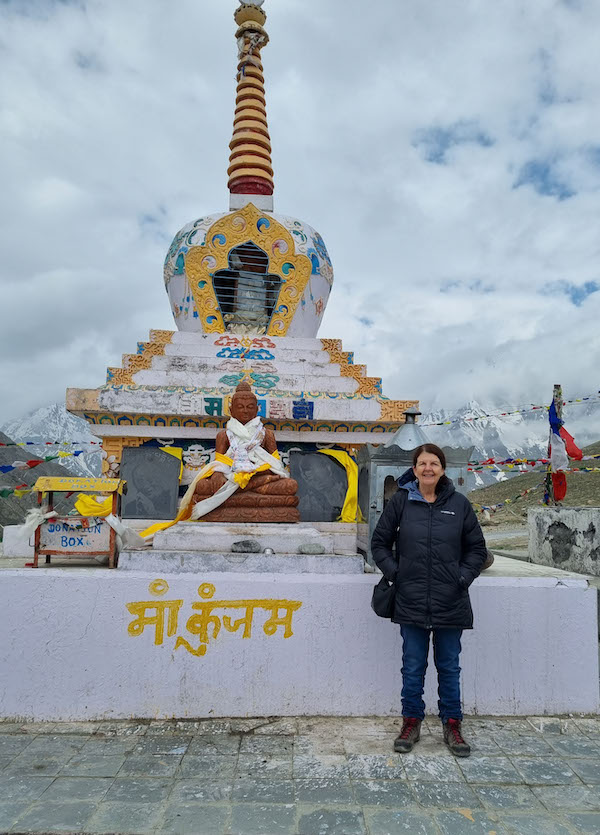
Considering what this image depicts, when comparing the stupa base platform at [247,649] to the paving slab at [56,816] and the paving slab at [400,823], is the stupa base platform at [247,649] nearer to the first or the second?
the paving slab at [56,816]

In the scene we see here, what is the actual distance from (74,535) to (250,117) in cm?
1056

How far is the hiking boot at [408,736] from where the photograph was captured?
348 centimetres

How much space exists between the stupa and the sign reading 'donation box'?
3219 millimetres

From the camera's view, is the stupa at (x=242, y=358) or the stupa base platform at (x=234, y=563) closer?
the stupa base platform at (x=234, y=563)

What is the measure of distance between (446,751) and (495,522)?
17080mm

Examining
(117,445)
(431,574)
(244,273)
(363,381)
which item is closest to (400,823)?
(431,574)

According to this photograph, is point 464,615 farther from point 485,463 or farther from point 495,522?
point 495,522

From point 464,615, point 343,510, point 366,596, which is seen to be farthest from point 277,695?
point 343,510

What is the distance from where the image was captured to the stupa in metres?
7.93

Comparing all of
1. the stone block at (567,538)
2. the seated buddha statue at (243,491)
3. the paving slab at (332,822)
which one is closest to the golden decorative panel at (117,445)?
the seated buddha statue at (243,491)

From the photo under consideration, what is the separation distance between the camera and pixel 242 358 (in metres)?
8.81

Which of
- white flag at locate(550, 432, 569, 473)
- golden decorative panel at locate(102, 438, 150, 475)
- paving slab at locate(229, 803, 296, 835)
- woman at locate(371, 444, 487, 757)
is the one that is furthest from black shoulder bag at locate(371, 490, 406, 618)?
golden decorative panel at locate(102, 438, 150, 475)

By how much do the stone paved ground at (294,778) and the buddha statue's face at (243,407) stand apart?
276cm

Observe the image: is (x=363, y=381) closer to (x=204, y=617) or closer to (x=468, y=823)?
(x=204, y=617)
